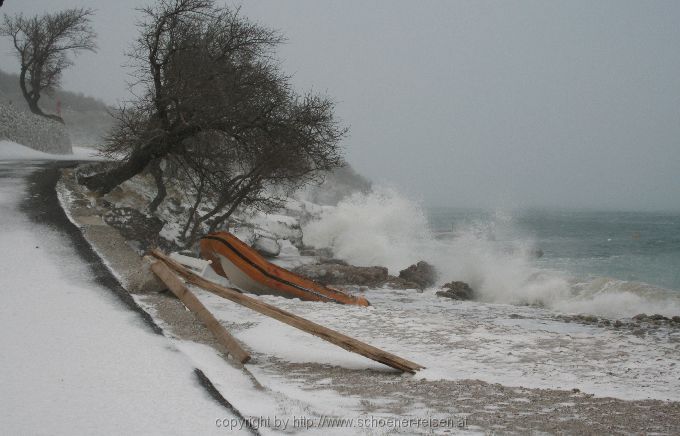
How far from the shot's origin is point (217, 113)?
1465 centimetres

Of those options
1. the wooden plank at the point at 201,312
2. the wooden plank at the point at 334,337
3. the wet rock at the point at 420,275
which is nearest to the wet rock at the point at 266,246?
the wet rock at the point at 420,275

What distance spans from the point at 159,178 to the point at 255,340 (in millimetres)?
12334

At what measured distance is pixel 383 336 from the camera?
7.27 metres

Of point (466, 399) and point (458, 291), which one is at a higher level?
point (466, 399)

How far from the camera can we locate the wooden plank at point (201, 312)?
550 cm

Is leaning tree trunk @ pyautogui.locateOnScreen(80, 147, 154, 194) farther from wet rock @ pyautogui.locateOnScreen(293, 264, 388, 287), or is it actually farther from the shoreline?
the shoreline

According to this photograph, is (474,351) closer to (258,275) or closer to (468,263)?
(258,275)

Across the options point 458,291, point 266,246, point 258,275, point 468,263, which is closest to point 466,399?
point 258,275

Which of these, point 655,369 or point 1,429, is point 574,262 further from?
point 1,429

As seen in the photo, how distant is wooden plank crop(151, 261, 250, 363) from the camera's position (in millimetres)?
5504

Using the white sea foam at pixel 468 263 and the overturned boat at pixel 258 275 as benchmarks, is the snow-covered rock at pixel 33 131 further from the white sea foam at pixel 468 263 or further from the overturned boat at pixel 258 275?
the overturned boat at pixel 258 275

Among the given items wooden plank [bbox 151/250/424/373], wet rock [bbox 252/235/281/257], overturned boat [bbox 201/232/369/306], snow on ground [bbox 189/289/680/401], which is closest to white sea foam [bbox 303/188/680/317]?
wet rock [bbox 252/235/281/257]

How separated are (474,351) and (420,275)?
13.9 metres

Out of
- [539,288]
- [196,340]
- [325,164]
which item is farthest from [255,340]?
[539,288]
